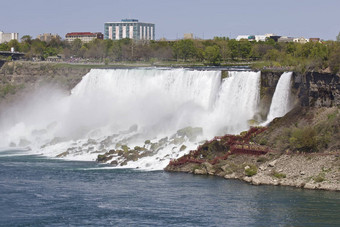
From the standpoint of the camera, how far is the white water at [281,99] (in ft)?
210

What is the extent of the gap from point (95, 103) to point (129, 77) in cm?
521

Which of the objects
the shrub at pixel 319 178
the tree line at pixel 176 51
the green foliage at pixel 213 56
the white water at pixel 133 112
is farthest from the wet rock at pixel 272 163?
the green foliage at pixel 213 56

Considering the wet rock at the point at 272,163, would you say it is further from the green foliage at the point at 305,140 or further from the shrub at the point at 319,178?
the shrub at the point at 319,178

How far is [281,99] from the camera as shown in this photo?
64375mm

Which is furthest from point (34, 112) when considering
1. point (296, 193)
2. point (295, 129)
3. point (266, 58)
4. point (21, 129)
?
point (296, 193)

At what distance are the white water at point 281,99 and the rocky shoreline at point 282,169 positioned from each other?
10608mm

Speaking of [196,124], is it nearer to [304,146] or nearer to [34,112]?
[304,146]

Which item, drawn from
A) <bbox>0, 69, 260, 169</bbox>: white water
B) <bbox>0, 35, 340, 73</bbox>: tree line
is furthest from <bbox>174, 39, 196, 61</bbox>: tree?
<bbox>0, 69, 260, 169</bbox>: white water

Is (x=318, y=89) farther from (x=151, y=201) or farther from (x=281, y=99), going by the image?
(x=151, y=201)

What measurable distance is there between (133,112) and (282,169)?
3050 centimetres

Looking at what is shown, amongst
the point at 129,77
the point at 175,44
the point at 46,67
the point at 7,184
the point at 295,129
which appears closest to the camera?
the point at 7,184

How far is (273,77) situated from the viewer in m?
66.2

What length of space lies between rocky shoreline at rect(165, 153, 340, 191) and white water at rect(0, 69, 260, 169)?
248 inches

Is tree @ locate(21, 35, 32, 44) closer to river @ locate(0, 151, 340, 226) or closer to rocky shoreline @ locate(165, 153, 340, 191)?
river @ locate(0, 151, 340, 226)
